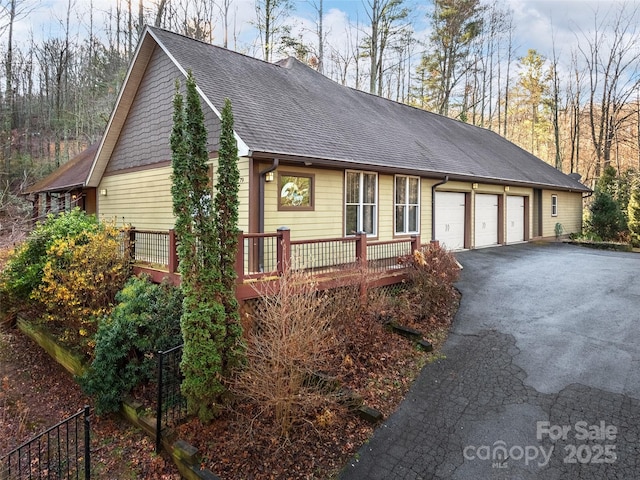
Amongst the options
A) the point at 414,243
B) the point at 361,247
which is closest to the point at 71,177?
the point at 361,247

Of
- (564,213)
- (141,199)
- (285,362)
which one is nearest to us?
(285,362)

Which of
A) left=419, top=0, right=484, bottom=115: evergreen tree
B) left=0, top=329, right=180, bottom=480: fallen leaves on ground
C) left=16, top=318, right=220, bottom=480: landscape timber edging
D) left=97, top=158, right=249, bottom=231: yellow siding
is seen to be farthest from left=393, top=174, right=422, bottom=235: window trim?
left=419, top=0, right=484, bottom=115: evergreen tree

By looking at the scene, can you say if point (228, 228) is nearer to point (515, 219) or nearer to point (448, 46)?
point (515, 219)

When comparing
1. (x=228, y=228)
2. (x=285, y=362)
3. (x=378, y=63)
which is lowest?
(x=285, y=362)

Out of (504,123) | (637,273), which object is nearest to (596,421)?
(637,273)

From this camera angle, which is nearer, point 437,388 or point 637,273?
point 437,388

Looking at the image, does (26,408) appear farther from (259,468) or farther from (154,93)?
(154,93)

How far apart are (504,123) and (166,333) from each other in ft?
96.1

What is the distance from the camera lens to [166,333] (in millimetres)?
6023

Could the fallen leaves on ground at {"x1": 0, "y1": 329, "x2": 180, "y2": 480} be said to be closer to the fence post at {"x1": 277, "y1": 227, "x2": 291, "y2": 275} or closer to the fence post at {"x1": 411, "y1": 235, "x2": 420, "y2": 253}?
the fence post at {"x1": 277, "y1": 227, "x2": 291, "y2": 275}

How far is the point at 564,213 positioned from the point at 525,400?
59.4 feet

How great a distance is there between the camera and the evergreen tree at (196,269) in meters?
4.62

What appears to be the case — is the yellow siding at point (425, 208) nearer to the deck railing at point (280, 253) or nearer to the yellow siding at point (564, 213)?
the deck railing at point (280, 253)

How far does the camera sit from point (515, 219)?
53.3 feet
